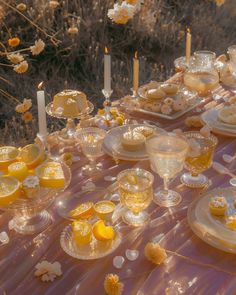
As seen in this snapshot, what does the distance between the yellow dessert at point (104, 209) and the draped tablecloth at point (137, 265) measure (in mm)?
66

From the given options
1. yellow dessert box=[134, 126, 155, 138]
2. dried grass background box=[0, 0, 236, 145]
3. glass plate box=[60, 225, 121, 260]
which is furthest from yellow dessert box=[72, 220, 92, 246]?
dried grass background box=[0, 0, 236, 145]

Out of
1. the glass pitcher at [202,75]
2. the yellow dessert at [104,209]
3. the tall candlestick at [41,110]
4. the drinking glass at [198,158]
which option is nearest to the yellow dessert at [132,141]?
the drinking glass at [198,158]

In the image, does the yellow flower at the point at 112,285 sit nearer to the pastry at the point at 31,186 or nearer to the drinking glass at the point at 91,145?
the pastry at the point at 31,186

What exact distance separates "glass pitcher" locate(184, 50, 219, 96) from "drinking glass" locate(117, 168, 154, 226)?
115cm

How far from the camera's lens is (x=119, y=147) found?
2.00m

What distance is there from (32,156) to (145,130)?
62 cm

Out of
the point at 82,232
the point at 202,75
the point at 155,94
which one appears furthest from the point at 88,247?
the point at 202,75

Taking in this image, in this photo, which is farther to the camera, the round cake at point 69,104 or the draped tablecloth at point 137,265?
the round cake at point 69,104

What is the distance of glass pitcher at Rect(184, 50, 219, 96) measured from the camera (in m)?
2.59

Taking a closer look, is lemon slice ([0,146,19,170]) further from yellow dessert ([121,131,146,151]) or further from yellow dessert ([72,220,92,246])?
yellow dessert ([121,131,146,151])

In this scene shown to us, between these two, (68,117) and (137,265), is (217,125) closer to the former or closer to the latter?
(68,117)

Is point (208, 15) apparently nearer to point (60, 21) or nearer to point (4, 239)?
point (60, 21)

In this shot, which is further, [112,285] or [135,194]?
[135,194]

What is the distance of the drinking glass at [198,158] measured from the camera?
170 cm
